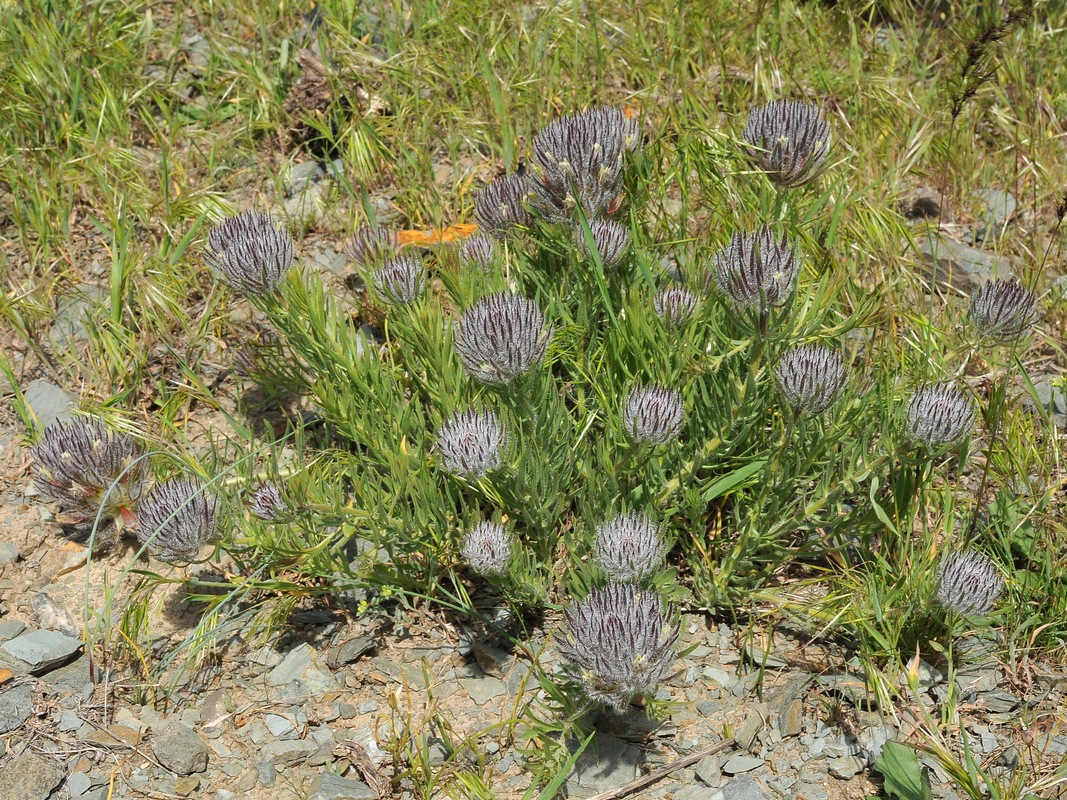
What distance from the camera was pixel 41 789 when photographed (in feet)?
9.64

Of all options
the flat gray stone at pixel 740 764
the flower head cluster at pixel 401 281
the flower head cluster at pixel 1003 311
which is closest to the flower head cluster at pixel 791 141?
the flower head cluster at pixel 1003 311

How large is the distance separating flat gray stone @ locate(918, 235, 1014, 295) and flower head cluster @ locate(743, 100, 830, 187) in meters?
1.45

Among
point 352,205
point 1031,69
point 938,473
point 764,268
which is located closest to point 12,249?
point 352,205

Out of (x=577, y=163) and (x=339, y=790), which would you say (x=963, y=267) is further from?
(x=339, y=790)

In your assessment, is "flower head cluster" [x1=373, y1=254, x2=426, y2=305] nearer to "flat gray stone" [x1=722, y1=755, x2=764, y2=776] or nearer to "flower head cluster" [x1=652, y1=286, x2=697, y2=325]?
"flower head cluster" [x1=652, y1=286, x2=697, y2=325]

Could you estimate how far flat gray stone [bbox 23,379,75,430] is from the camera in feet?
13.8

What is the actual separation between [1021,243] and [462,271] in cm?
264

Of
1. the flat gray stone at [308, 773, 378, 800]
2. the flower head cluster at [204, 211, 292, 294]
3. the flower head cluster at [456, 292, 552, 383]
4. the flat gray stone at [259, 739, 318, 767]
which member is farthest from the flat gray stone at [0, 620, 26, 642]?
the flower head cluster at [456, 292, 552, 383]

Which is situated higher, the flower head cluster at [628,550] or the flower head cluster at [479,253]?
the flower head cluster at [479,253]

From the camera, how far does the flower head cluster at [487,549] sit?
2.95m

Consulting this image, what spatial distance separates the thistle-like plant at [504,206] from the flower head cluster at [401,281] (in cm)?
44

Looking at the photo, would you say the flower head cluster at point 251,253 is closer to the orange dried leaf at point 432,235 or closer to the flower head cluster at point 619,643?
the orange dried leaf at point 432,235

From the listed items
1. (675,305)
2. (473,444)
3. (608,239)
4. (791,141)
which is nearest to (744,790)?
(473,444)

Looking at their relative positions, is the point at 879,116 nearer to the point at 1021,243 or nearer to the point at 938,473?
the point at 1021,243
